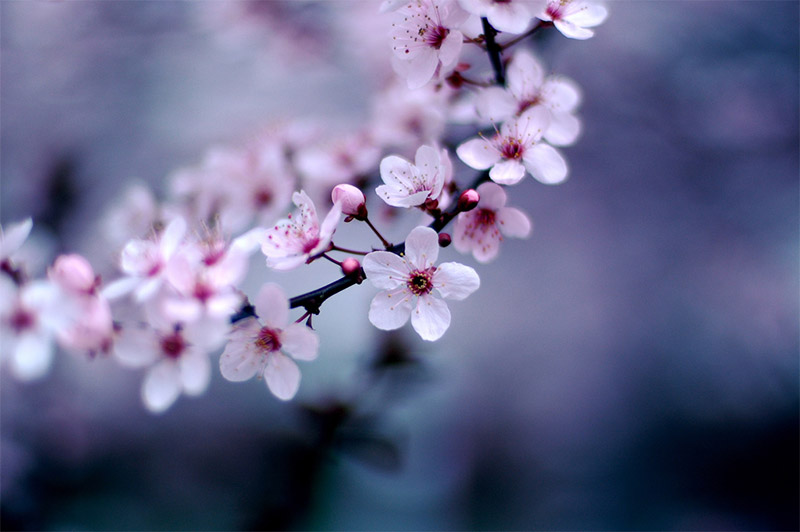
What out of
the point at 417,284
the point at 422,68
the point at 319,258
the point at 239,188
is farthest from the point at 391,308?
the point at 239,188

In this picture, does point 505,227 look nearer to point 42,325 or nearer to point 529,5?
point 529,5

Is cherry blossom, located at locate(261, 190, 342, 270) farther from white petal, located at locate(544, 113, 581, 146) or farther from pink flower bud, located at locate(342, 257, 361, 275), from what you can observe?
white petal, located at locate(544, 113, 581, 146)

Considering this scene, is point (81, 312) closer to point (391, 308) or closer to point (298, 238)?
point (298, 238)

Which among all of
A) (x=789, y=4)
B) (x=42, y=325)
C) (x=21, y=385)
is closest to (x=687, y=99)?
(x=789, y=4)

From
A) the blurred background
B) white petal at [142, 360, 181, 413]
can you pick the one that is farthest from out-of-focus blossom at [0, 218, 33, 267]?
the blurred background

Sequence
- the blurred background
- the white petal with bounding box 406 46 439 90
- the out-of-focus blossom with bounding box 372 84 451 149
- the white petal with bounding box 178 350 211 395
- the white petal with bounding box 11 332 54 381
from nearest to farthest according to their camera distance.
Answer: the white petal with bounding box 11 332 54 381, the white petal with bounding box 178 350 211 395, the white petal with bounding box 406 46 439 90, the out-of-focus blossom with bounding box 372 84 451 149, the blurred background
